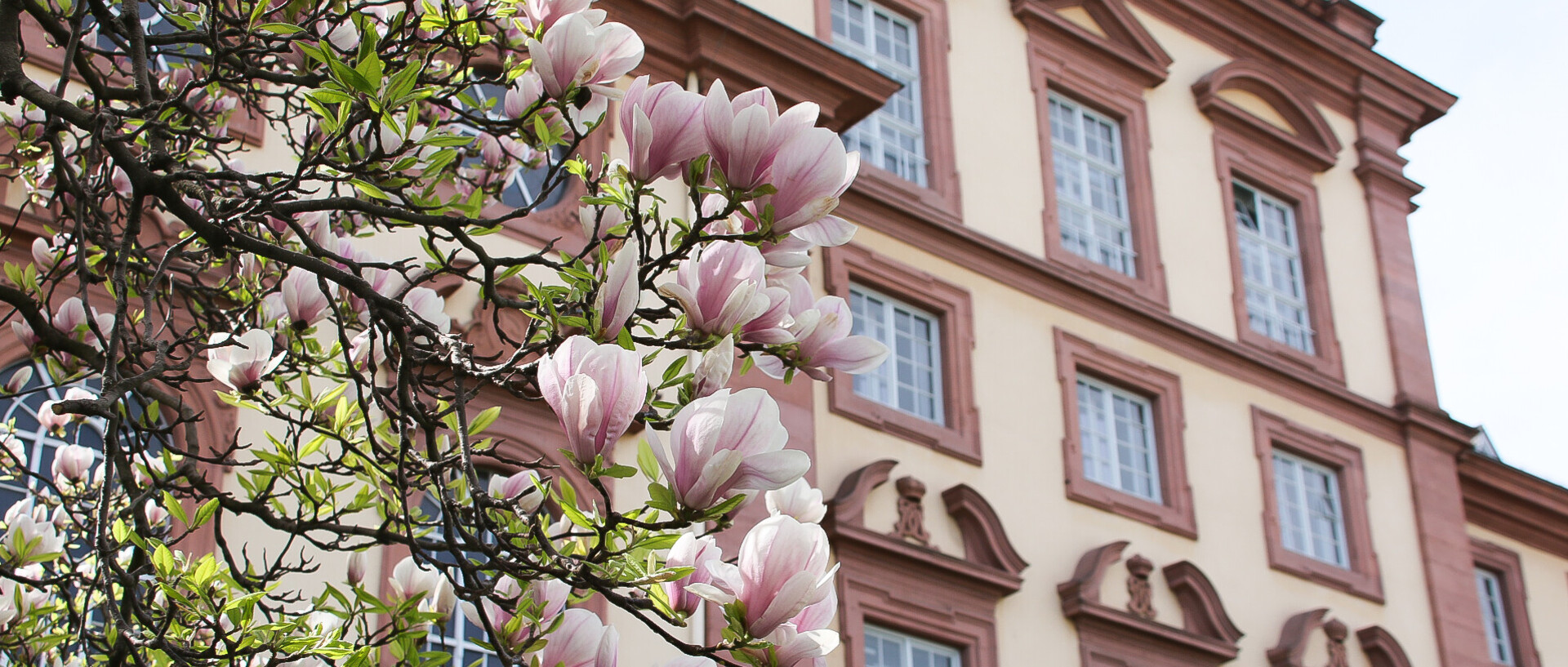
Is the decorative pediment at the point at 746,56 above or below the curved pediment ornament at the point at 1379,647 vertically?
above

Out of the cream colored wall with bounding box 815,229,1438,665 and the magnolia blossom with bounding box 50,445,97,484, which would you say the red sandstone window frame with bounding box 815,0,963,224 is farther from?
the magnolia blossom with bounding box 50,445,97,484

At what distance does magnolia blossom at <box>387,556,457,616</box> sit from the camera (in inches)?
179

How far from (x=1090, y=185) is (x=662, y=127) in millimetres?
12751

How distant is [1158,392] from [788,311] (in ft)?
38.1

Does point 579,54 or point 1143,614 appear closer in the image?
point 579,54

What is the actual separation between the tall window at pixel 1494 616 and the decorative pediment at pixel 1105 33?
6.26 meters

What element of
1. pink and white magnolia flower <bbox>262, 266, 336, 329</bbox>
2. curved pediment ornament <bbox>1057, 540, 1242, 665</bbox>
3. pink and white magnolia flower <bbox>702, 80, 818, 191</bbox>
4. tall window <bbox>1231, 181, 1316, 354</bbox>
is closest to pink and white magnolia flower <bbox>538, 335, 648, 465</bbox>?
pink and white magnolia flower <bbox>702, 80, 818, 191</bbox>

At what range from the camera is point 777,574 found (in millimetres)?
2828

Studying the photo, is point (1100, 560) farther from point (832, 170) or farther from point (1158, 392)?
point (832, 170)

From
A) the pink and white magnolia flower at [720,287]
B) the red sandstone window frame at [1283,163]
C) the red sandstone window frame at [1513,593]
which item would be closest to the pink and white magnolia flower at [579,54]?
the pink and white magnolia flower at [720,287]

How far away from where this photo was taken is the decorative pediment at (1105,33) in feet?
52.4

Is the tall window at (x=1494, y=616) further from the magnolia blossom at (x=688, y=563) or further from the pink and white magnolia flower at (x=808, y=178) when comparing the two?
the magnolia blossom at (x=688, y=563)

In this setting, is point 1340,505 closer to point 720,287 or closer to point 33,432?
point 33,432

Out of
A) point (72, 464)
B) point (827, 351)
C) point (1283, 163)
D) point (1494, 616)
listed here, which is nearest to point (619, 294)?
point (827, 351)
